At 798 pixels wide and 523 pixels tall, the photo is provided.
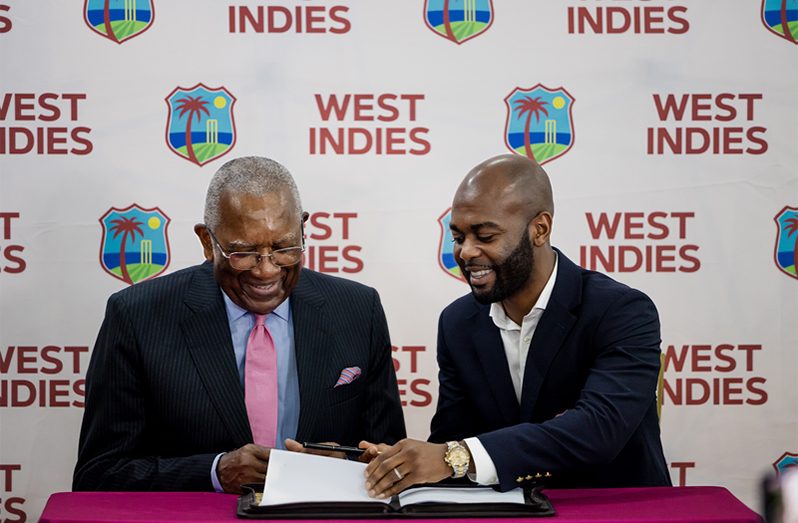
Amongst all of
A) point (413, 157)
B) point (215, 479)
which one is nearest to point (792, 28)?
point (413, 157)

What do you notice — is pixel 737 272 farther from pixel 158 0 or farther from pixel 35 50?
pixel 35 50

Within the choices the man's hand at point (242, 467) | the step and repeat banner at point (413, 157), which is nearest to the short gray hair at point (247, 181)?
the man's hand at point (242, 467)

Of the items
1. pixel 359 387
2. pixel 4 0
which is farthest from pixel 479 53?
pixel 4 0

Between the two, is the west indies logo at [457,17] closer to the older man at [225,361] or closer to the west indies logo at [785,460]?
the older man at [225,361]

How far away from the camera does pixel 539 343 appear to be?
2447 mm

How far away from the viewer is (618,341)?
2.36 m

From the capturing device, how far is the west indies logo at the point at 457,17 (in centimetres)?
351

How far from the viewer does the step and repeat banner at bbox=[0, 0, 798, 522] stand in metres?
3.47

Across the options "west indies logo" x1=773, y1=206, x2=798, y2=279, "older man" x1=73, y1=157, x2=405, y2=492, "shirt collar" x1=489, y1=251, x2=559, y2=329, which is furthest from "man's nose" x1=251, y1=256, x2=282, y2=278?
"west indies logo" x1=773, y1=206, x2=798, y2=279

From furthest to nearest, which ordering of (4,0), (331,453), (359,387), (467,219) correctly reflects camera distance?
(4,0), (359,387), (467,219), (331,453)

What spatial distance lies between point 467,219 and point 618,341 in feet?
1.62

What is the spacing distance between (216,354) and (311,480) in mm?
640

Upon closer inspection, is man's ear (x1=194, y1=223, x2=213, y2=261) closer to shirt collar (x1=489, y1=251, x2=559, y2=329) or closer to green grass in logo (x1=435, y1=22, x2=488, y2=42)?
shirt collar (x1=489, y1=251, x2=559, y2=329)

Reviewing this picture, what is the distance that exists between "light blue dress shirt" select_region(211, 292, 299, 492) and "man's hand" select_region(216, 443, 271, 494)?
266 mm
